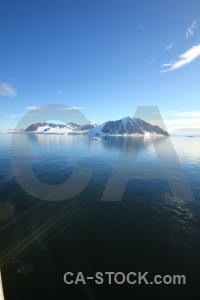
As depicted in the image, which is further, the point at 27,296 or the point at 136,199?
the point at 136,199

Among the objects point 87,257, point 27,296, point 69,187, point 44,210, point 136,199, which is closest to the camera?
point 27,296

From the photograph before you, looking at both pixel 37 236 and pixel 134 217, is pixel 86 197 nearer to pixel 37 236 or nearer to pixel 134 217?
pixel 134 217

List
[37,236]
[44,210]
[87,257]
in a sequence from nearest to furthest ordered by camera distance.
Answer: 1. [87,257]
2. [37,236]
3. [44,210]

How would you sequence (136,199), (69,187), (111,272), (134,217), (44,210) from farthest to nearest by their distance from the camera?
(69,187) < (136,199) < (44,210) < (134,217) < (111,272)

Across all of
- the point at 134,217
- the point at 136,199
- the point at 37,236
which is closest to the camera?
the point at 37,236

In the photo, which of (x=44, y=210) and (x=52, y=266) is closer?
(x=52, y=266)

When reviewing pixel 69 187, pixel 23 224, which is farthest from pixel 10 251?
pixel 69 187

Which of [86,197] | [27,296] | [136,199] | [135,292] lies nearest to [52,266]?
[27,296]

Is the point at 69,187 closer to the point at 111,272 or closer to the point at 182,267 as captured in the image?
the point at 111,272

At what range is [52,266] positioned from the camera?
575 inches

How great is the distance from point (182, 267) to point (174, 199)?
15648 millimetres

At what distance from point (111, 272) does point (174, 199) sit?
19.5m

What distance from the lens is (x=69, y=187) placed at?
35062 mm

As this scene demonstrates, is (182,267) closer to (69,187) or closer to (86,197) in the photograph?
(86,197)
